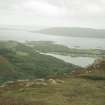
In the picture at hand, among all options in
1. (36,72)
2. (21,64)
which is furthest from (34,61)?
(36,72)

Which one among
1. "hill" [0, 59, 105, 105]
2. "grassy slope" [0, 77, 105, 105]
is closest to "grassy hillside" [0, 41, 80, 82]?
"hill" [0, 59, 105, 105]

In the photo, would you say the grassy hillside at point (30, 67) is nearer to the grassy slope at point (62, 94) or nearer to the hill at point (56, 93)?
the hill at point (56, 93)

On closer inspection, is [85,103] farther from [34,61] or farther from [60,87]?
[34,61]

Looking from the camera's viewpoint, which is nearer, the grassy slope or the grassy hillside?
the grassy slope

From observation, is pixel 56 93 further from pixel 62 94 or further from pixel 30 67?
pixel 30 67

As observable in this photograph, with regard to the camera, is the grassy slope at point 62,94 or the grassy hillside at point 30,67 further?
the grassy hillside at point 30,67

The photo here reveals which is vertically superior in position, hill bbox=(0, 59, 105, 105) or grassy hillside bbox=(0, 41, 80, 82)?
hill bbox=(0, 59, 105, 105)

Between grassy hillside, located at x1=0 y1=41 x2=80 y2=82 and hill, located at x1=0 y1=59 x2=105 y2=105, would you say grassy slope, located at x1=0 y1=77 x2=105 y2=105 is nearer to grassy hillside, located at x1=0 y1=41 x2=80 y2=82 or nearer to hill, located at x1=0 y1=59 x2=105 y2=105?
hill, located at x1=0 y1=59 x2=105 y2=105

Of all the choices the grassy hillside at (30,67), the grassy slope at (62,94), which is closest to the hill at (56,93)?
the grassy slope at (62,94)

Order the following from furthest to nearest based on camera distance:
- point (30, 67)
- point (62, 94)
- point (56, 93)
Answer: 1. point (30, 67)
2. point (56, 93)
3. point (62, 94)

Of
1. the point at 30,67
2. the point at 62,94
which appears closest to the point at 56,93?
the point at 62,94

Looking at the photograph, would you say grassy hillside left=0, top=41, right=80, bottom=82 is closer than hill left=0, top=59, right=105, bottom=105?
No

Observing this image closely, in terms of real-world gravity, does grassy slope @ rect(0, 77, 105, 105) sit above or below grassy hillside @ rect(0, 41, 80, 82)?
above

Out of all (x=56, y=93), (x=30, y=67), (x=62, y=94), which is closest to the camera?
(x=62, y=94)
